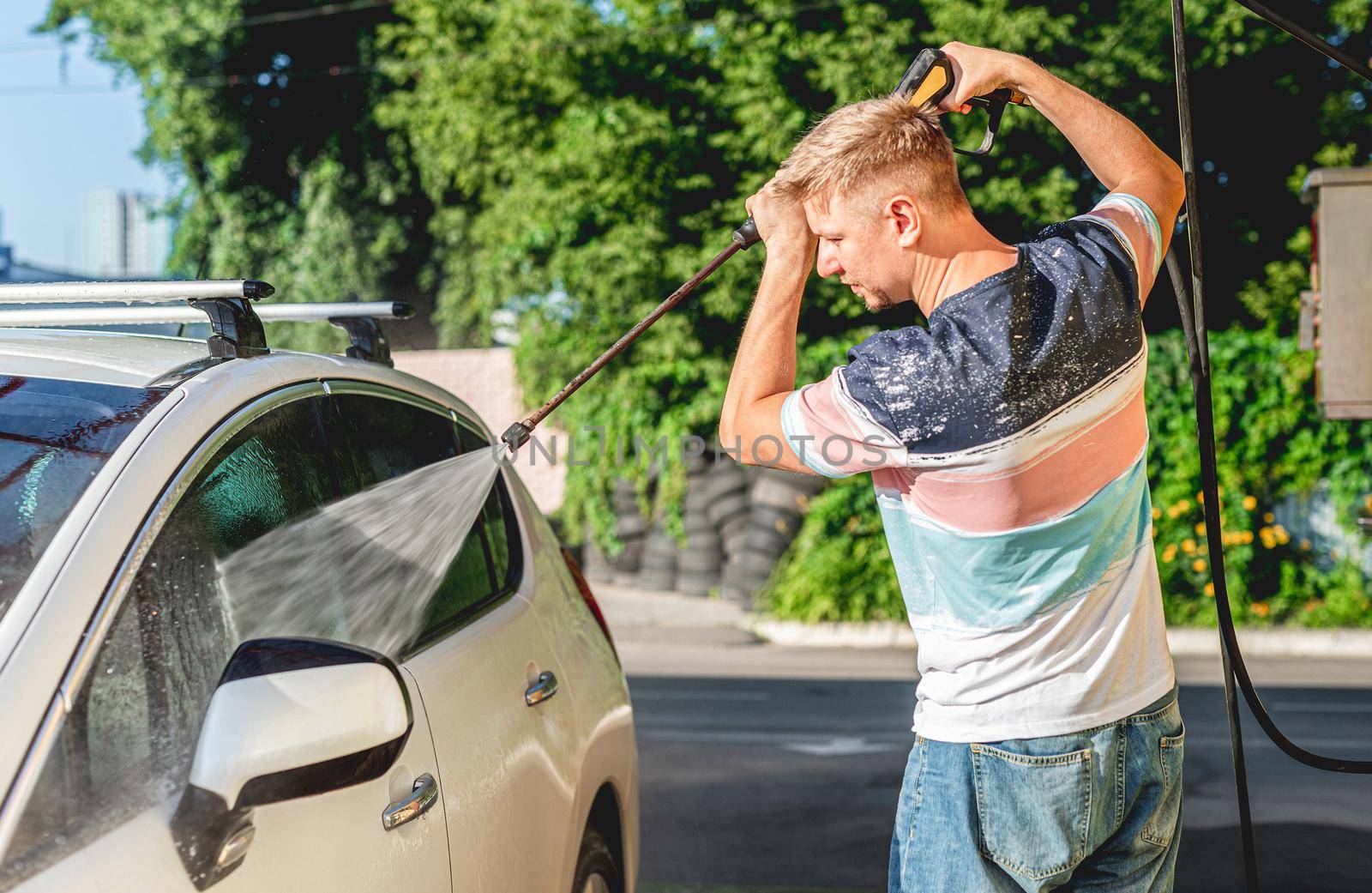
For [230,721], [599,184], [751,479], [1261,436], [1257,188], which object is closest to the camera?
[230,721]

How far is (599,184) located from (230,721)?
44.6 ft

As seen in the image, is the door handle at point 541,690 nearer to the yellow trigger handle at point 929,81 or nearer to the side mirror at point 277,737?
the side mirror at point 277,737

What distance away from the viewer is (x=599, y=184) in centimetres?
1479

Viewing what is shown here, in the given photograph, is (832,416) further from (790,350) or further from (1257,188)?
(1257,188)

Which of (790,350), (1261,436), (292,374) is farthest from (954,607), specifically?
(1261,436)

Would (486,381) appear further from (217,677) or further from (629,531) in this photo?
(217,677)

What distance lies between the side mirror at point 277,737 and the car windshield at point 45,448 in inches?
12.7

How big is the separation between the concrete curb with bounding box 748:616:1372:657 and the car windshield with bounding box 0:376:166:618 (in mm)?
9856

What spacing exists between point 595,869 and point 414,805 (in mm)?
1136

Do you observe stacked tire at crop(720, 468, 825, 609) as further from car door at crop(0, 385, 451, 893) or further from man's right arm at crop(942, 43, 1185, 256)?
car door at crop(0, 385, 451, 893)

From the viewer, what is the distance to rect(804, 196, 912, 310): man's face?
212cm

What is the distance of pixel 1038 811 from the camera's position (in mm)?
2039

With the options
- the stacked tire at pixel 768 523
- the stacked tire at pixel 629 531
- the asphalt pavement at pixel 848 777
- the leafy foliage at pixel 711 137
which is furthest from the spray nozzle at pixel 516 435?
the stacked tire at pixel 629 531

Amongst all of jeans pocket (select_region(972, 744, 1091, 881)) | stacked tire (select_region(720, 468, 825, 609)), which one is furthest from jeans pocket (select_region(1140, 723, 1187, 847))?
stacked tire (select_region(720, 468, 825, 609))
